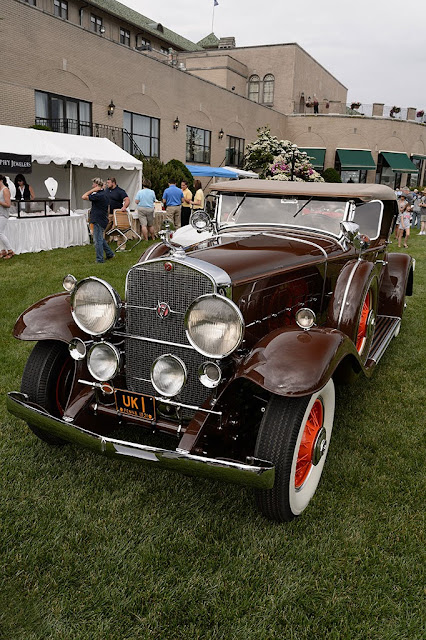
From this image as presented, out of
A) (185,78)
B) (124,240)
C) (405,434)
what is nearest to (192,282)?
(405,434)

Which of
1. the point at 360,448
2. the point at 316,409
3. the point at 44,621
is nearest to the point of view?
the point at 44,621

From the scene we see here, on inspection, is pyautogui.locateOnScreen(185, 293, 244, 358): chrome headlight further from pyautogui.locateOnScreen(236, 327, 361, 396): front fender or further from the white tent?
the white tent

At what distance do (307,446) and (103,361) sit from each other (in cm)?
125

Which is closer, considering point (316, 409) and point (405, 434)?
point (316, 409)

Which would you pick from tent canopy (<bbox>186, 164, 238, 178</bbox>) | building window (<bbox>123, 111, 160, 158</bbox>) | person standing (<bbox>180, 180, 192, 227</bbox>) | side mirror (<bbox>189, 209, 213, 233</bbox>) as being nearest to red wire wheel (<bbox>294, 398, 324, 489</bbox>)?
side mirror (<bbox>189, 209, 213, 233</bbox>)

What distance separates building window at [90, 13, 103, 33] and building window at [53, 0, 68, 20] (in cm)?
209

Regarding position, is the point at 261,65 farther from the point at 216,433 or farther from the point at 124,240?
the point at 216,433

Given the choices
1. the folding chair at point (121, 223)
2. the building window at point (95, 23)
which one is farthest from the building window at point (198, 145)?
the folding chair at point (121, 223)

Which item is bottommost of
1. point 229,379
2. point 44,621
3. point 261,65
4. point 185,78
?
point 44,621

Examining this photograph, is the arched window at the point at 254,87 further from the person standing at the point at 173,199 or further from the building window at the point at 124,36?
the person standing at the point at 173,199

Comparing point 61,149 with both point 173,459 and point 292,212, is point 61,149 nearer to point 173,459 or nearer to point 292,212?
point 292,212

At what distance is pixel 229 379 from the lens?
2643mm

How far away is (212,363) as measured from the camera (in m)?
2.54

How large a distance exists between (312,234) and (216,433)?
207 cm
